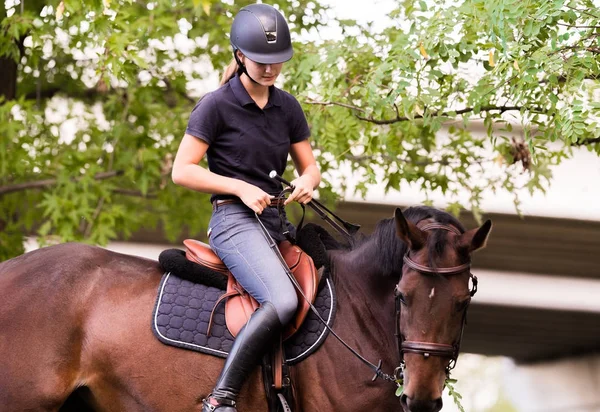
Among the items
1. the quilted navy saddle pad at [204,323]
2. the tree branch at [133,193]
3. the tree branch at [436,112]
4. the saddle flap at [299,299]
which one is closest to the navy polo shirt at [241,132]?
the saddle flap at [299,299]

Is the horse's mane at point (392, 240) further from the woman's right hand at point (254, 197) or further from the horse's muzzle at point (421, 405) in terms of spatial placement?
the horse's muzzle at point (421, 405)

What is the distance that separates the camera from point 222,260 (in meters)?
5.22

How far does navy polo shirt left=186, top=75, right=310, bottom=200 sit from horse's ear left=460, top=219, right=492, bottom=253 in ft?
3.64

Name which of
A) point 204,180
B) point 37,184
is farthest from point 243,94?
point 37,184

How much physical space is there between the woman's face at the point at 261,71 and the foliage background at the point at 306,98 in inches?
55.1

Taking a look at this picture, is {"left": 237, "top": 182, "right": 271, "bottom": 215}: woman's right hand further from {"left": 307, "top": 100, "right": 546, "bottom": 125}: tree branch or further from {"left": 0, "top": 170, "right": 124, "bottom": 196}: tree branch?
{"left": 0, "top": 170, "right": 124, "bottom": 196}: tree branch

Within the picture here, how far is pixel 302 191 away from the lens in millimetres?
5145

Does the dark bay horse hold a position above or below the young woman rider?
below

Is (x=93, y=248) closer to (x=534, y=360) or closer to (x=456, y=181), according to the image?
(x=456, y=181)

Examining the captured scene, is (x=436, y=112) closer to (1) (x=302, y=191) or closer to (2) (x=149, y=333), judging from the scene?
(1) (x=302, y=191)

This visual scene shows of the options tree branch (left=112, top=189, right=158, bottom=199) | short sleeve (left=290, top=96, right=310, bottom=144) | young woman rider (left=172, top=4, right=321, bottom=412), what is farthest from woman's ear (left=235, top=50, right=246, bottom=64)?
tree branch (left=112, top=189, right=158, bottom=199)

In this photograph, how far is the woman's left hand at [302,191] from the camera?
201 inches

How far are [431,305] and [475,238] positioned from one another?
0.39m

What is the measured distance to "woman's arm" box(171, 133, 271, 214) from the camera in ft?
16.5
